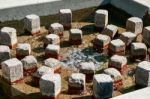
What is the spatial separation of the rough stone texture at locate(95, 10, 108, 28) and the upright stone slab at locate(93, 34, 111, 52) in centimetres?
63

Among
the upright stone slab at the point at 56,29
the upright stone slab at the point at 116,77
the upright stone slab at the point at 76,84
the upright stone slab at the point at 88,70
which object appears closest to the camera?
the upright stone slab at the point at 76,84

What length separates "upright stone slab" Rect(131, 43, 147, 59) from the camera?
18.7ft

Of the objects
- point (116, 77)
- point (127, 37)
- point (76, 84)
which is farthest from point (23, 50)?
point (127, 37)

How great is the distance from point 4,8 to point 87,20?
147cm

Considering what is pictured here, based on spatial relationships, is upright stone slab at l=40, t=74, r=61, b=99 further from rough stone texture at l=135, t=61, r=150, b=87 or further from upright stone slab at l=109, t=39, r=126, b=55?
upright stone slab at l=109, t=39, r=126, b=55

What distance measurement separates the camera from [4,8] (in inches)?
256

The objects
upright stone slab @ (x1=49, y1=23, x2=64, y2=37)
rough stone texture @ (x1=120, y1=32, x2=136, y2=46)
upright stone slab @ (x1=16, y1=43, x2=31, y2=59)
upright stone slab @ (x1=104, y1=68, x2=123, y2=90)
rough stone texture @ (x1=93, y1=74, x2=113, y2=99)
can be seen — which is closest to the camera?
rough stone texture @ (x1=93, y1=74, x2=113, y2=99)

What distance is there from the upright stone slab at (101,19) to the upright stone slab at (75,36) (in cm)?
64

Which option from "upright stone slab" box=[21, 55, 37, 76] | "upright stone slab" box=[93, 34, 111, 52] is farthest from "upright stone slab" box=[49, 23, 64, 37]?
"upright stone slab" box=[21, 55, 37, 76]

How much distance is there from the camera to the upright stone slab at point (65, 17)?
659cm

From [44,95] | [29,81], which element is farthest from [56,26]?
[44,95]

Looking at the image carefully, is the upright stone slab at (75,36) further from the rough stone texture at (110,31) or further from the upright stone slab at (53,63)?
the upright stone slab at (53,63)

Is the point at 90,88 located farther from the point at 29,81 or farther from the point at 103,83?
the point at 29,81

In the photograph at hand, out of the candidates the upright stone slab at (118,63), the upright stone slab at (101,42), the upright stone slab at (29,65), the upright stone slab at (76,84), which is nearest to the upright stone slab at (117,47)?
the upright stone slab at (101,42)
